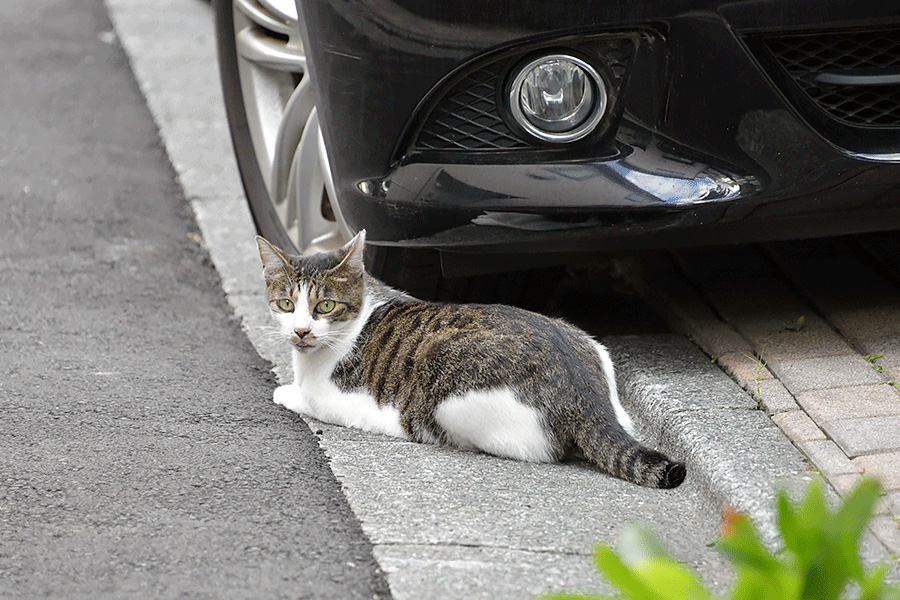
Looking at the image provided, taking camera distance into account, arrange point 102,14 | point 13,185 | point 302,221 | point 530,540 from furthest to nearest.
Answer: point 102,14 < point 13,185 < point 302,221 < point 530,540

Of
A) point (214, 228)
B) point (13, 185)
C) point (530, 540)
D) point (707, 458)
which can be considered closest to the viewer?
point (530, 540)

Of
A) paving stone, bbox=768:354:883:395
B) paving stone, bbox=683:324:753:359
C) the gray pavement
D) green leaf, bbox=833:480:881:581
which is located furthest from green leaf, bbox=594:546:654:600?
paving stone, bbox=683:324:753:359

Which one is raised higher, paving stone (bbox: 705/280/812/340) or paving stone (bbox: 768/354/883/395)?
paving stone (bbox: 768/354/883/395)

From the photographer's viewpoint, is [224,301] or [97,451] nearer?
[97,451]

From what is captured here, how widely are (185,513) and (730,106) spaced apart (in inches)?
62.0

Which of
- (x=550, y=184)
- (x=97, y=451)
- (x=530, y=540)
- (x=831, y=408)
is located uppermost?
(x=550, y=184)

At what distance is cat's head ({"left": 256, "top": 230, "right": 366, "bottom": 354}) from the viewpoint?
3.16m

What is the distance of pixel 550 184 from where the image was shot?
2807 mm

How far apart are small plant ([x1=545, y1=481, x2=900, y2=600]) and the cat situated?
35.5 inches

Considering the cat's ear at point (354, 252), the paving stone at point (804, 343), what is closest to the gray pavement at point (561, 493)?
the paving stone at point (804, 343)

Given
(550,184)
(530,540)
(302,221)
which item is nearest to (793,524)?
(530,540)

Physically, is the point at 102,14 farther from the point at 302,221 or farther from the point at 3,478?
the point at 3,478

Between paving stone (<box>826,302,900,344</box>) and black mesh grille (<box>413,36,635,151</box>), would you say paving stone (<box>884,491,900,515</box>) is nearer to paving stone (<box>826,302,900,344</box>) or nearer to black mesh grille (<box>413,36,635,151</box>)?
paving stone (<box>826,302,900,344</box>)

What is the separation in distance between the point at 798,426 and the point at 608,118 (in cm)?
86
